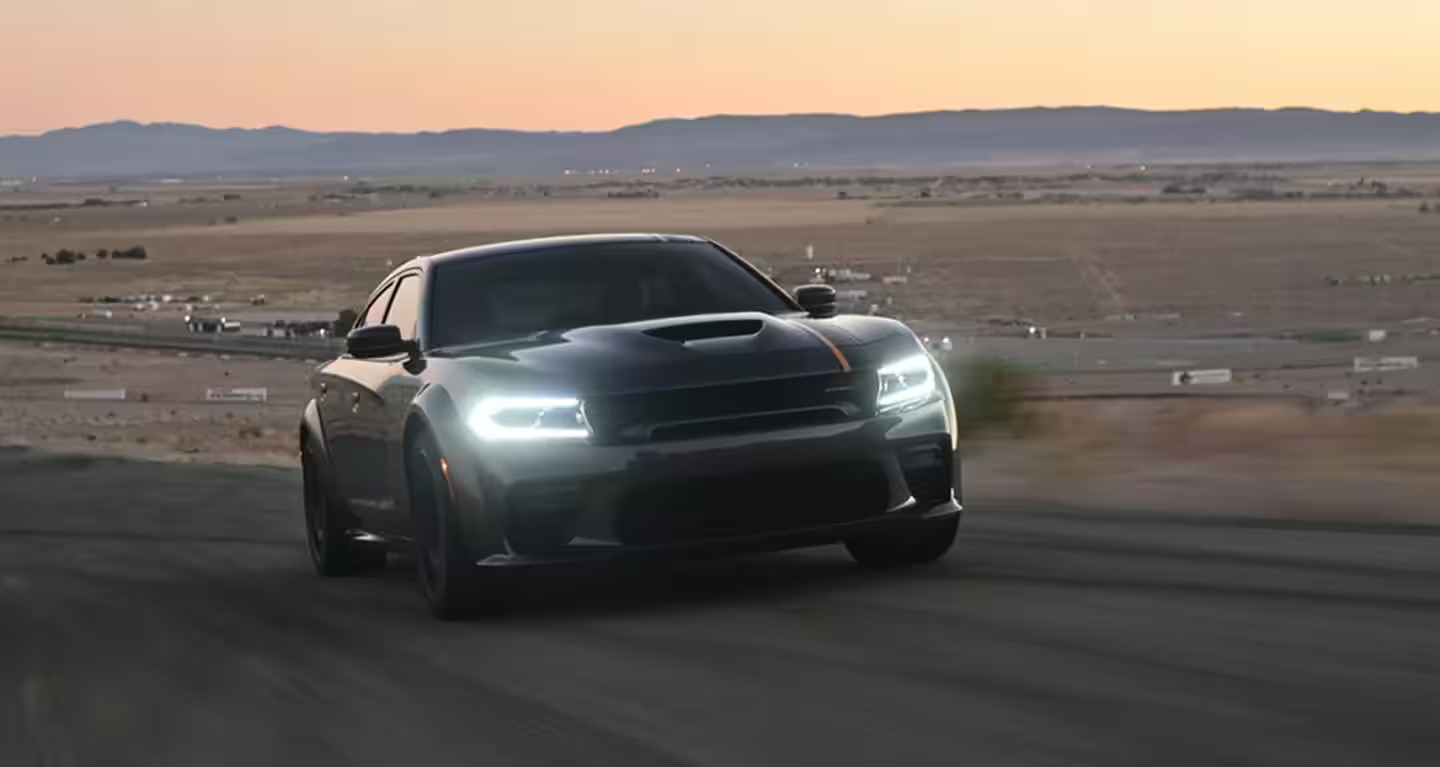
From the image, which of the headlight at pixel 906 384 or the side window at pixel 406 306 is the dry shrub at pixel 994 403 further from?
the headlight at pixel 906 384

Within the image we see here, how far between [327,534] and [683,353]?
10.5ft

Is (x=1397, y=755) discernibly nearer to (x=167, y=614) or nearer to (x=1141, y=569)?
(x=1141, y=569)

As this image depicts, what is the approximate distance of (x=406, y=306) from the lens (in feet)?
33.6

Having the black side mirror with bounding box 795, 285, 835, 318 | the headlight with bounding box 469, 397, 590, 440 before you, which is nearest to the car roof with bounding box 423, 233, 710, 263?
the black side mirror with bounding box 795, 285, 835, 318

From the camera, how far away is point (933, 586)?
8648mm

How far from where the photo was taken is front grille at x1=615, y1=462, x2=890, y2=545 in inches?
322

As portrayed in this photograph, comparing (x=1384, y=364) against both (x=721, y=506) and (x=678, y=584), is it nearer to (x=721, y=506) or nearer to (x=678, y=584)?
(x=678, y=584)

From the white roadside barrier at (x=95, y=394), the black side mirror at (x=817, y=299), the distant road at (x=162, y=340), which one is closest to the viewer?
the black side mirror at (x=817, y=299)

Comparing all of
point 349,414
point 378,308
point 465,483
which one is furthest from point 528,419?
point 378,308

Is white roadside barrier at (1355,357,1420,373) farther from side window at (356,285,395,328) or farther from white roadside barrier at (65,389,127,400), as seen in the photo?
side window at (356,285,395,328)

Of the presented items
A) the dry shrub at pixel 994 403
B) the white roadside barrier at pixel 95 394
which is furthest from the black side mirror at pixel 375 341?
the white roadside barrier at pixel 95 394

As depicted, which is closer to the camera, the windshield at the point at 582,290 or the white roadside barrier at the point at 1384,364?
the windshield at the point at 582,290

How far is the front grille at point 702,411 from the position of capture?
8.19m

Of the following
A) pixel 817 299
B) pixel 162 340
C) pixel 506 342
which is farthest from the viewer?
pixel 162 340
